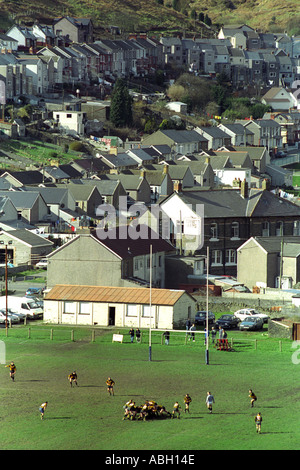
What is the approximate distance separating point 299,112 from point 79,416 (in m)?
143

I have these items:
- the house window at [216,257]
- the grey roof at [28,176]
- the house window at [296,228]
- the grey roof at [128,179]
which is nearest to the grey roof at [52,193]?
the grey roof at [28,176]

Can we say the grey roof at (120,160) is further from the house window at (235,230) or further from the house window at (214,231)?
the house window at (214,231)

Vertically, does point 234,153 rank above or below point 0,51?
below

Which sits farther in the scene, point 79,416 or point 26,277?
point 26,277

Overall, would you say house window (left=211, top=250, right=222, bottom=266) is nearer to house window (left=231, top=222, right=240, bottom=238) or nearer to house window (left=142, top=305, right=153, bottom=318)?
house window (left=231, top=222, right=240, bottom=238)

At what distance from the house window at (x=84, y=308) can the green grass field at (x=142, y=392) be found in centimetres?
224

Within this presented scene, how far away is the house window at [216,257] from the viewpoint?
263 ft

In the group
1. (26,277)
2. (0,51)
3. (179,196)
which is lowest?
(26,277)

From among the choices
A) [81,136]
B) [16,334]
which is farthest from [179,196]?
[81,136]

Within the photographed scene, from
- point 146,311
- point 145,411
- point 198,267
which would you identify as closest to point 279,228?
point 198,267

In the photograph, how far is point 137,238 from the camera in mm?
71812

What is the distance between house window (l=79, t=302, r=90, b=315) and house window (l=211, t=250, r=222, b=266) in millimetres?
19745

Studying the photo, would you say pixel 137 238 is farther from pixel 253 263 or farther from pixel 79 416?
pixel 79 416
